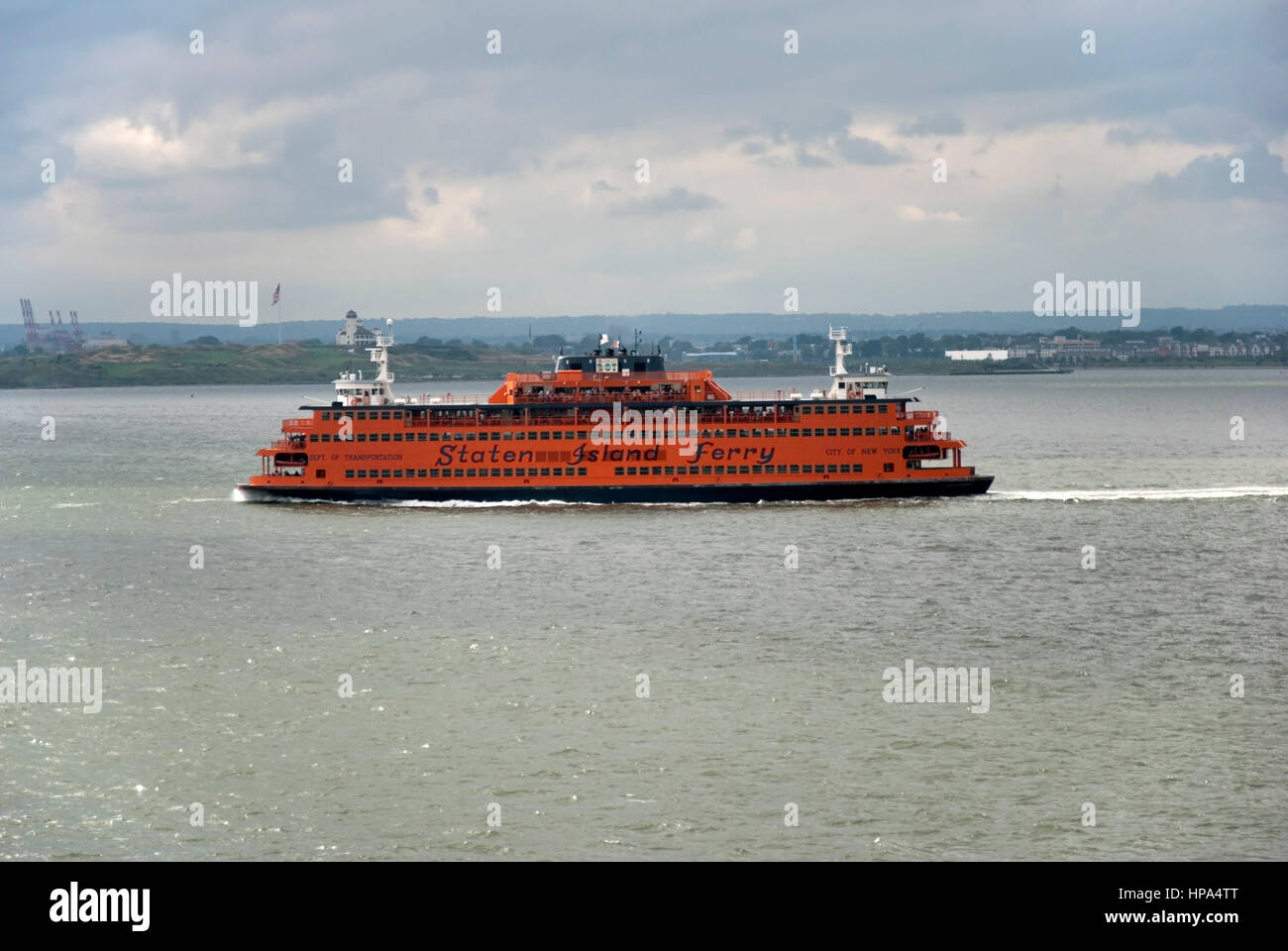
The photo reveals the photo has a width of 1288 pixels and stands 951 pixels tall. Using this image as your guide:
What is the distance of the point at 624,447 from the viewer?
76625 millimetres

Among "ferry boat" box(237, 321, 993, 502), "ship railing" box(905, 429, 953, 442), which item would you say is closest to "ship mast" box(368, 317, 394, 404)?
"ferry boat" box(237, 321, 993, 502)

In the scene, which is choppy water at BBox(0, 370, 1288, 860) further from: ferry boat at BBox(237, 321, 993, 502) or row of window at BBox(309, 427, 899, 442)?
row of window at BBox(309, 427, 899, 442)

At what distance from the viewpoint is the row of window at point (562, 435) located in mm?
75500

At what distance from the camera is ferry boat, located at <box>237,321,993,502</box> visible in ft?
248

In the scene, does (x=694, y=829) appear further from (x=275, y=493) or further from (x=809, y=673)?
(x=275, y=493)

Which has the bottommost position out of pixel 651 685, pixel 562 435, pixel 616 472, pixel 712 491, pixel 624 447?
pixel 651 685

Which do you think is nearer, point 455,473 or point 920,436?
point 920,436

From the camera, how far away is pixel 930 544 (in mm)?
60469

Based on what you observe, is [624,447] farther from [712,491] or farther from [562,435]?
[712,491]

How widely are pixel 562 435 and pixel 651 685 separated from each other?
40257 mm

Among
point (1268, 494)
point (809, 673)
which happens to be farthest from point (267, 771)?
point (1268, 494)

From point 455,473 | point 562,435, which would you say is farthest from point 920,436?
point 455,473

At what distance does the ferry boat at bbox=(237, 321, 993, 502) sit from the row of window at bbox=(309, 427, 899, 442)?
54 mm
